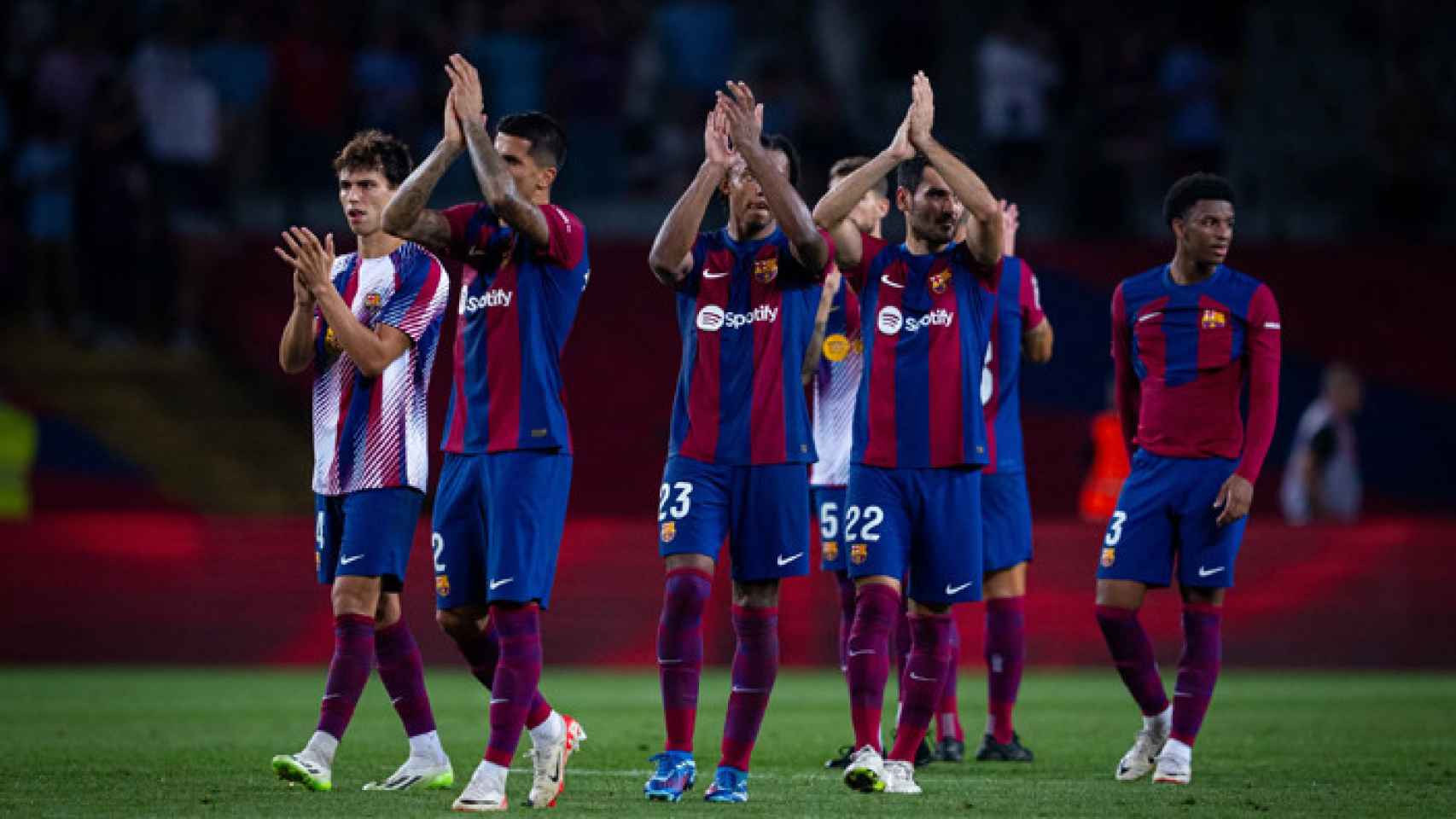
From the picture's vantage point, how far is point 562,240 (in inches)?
317

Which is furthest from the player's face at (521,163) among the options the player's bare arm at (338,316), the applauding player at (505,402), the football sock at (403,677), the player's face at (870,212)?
the player's face at (870,212)

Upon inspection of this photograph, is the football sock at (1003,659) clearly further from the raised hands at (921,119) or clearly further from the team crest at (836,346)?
the raised hands at (921,119)

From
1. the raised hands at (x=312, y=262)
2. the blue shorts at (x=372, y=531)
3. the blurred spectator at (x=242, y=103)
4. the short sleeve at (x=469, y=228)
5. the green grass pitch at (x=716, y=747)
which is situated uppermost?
the blurred spectator at (x=242, y=103)

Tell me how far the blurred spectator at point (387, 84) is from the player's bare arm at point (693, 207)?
11634 millimetres

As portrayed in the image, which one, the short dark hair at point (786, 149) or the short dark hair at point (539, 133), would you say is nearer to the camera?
the short dark hair at point (539, 133)

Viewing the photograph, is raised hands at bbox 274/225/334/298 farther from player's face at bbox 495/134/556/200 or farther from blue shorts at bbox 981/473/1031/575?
blue shorts at bbox 981/473/1031/575

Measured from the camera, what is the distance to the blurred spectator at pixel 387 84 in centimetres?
1977

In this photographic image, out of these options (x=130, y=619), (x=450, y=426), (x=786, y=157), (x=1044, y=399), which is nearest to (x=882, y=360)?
(x=786, y=157)

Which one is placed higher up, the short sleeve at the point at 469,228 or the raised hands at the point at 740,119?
the raised hands at the point at 740,119

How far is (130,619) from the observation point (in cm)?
1692

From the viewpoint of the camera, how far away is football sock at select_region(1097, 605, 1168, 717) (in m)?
9.45

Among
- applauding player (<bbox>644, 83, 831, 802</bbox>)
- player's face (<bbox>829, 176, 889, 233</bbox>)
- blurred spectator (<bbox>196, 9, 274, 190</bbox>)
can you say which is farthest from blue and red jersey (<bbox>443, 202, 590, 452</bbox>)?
blurred spectator (<bbox>196, 9, 274, 190</bbox>)

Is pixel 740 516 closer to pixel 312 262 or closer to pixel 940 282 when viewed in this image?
pixel 940 282

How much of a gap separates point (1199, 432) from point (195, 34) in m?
13.8
